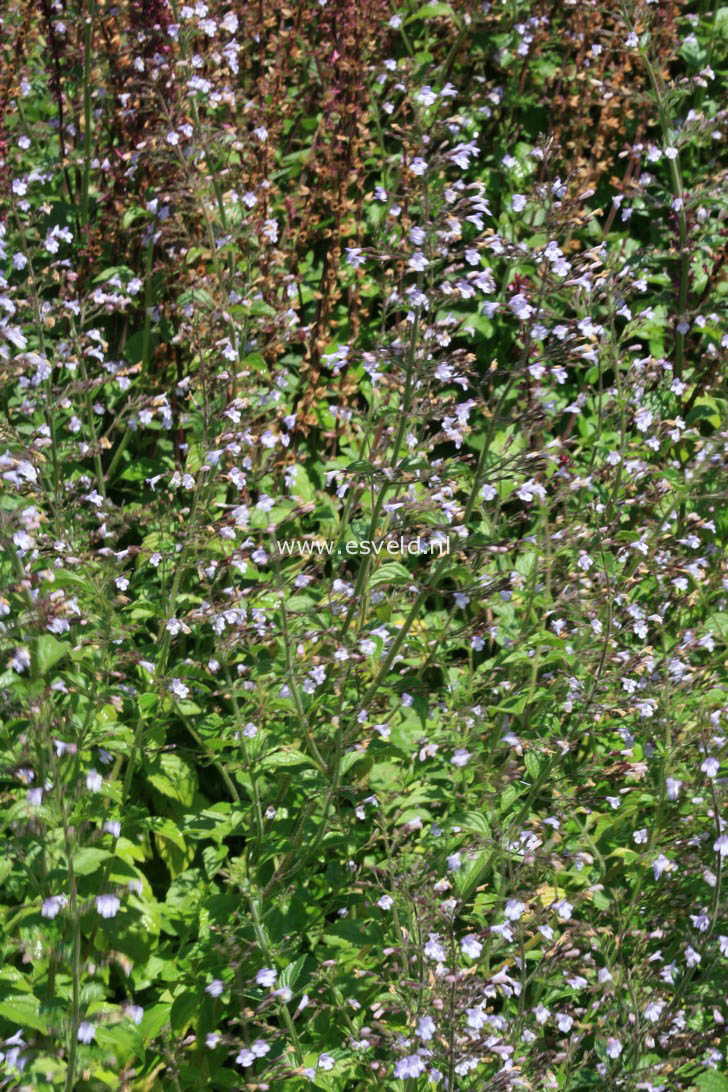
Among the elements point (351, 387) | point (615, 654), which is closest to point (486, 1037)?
point (615, 654)

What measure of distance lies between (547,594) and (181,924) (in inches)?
65.0

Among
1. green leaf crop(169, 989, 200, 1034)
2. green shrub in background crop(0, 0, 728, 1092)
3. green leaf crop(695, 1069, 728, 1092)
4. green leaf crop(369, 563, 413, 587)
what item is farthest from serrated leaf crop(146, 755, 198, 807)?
green leaf crop(695, 1069, 728, 1092)

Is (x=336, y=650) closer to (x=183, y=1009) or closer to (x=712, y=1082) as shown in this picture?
(x=183, y=1009)

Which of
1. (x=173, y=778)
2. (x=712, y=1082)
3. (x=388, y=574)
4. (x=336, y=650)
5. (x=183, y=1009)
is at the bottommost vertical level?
(x=712, y=1082)

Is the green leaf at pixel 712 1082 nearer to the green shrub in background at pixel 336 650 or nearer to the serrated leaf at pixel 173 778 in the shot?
the green shrub in background at pixel 336 650

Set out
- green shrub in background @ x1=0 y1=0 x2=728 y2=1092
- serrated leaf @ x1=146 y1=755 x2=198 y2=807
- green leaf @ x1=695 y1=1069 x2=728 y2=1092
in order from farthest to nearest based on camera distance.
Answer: serrated leaf @ x1=146 y1=755 x2=198 y2=807 → green leaf @ x1=695 y1=1069 x2=728 y2=1092 → green shrub in background @ x1=0 y1=0 x2=728 y2=1092

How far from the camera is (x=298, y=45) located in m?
6.27

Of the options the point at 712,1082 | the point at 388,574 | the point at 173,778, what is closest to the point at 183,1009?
the point at 173,778

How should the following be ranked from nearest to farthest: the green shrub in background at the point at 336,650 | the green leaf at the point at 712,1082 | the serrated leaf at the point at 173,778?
the green shrub in background at the point at 336,650, the green leaf at the point at 712,1082, the serrated leaf at the point at 173,778

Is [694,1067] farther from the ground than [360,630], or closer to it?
closer to it

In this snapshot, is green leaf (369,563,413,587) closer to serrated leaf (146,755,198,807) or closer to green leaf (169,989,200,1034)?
serrated leaf (146,755,198,807)

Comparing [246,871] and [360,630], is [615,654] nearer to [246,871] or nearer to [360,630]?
[360,630]

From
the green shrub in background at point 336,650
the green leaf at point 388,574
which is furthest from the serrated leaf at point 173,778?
the green leaf at point 388,574

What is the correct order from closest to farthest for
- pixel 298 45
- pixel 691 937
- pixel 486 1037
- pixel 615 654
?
1. pixel 486 1037
2. pixel 691 937
3. pixel 615 654
4. pixel 298 45
